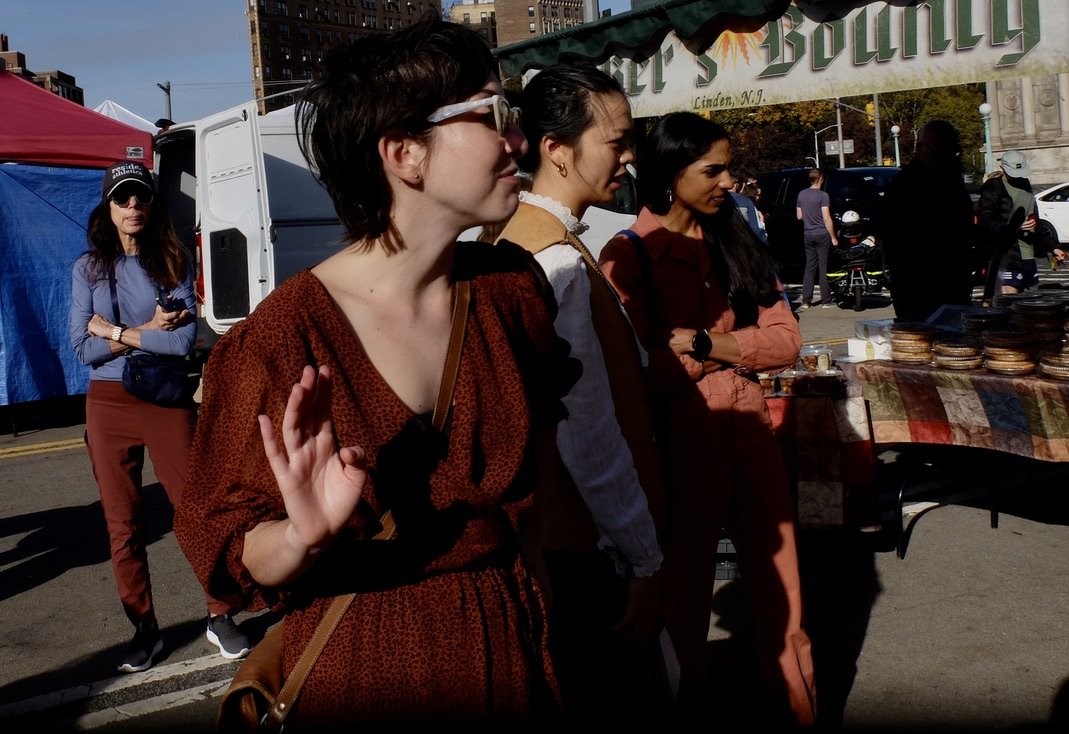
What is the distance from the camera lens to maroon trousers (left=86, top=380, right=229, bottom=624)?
169 inches

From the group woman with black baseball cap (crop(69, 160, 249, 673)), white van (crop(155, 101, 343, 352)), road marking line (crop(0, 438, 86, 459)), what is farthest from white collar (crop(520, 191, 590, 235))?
road marking line (crop(0, 438, 86, 459))

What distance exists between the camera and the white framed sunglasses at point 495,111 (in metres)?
1.68

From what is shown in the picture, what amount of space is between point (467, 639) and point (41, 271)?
9.97 m

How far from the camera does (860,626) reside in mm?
4469

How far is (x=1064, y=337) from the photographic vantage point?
475 centimetres

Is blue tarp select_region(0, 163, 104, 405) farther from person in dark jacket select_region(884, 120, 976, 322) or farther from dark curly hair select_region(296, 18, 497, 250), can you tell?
dark curly hair select_region(296, 18, 497, 250)

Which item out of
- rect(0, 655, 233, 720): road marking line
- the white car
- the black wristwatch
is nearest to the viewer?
the black wristwatch

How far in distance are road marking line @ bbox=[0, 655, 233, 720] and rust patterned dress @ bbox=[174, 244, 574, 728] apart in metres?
2.94

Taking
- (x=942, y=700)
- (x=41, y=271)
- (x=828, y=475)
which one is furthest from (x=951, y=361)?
(x=41, y=271)

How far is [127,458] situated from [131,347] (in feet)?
1.50

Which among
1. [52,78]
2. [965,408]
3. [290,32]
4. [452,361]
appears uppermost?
[290,32]

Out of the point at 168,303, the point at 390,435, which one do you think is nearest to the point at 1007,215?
the point at 168,303

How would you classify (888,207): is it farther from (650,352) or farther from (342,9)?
(342,9)

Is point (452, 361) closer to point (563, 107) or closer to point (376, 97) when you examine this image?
point (376, 97)
